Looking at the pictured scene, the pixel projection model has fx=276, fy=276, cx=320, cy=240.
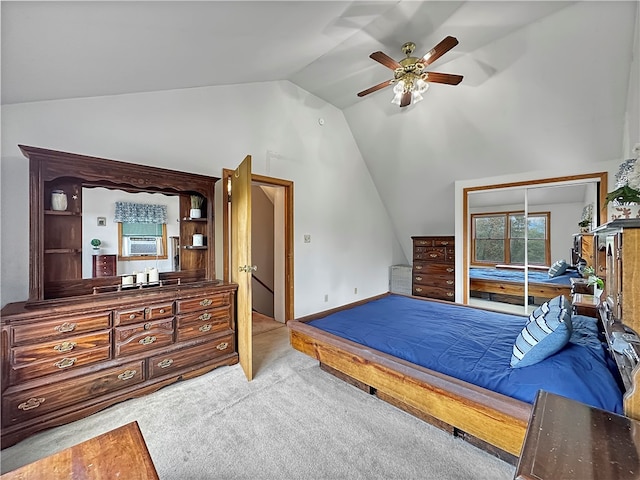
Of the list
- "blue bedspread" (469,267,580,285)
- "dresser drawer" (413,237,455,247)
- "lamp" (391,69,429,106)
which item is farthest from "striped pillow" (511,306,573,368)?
"dresser drawer" (413,237,455,247)

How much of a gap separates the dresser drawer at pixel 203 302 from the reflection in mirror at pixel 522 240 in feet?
12.4

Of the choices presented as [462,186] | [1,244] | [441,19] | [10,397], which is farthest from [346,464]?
[462,186]

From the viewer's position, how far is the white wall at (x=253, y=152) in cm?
206

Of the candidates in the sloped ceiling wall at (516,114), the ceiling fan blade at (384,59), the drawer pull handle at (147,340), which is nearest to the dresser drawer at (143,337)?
the drawer pull handle at (147,340)

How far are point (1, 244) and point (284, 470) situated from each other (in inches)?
97.6

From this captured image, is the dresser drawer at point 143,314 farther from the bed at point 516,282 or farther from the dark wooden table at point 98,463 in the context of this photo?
the bed at point 516,282

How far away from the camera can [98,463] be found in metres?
1.01

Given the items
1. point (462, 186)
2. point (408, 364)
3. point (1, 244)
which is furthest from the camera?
point (462, 186)

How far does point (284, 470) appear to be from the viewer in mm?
1522

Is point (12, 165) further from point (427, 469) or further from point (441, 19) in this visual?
point (441, 19)

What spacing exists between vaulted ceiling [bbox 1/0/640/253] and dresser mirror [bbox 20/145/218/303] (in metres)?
0.55

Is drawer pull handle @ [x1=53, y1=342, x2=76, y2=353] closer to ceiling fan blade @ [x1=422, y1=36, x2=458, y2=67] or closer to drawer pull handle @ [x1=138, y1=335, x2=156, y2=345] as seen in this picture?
drawer pull handle @ [x1=138, y1=335, x2=156, y2=345]

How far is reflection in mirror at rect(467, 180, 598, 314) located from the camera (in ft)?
12.0

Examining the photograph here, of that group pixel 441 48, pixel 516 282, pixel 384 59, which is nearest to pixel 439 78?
pixel 441 48
